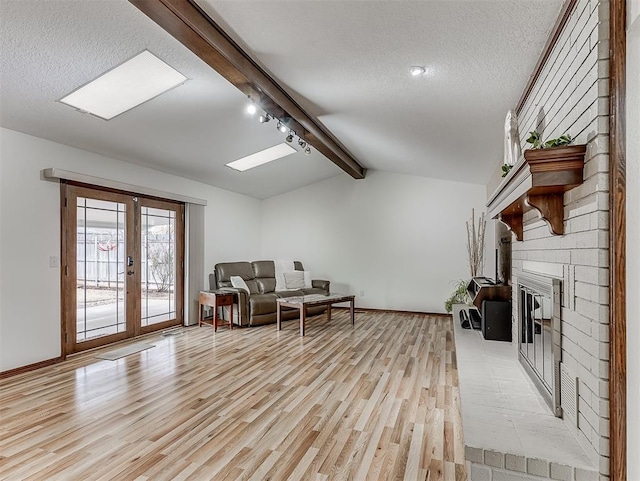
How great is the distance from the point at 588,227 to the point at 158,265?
→ 217 inches

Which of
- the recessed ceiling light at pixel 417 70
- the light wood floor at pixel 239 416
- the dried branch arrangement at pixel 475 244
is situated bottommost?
the light wood floor at pixel 239 416

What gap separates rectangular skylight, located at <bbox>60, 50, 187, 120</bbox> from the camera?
3.05m

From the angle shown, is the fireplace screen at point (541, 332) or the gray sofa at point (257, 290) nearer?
the fireplace screen at point (541, 332)

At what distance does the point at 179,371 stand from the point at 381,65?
3339mm

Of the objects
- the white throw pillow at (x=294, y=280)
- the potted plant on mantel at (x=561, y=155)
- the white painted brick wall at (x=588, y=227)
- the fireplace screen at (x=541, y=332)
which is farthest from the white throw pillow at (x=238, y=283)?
the potted plant on mantel at (x=561, y=155)

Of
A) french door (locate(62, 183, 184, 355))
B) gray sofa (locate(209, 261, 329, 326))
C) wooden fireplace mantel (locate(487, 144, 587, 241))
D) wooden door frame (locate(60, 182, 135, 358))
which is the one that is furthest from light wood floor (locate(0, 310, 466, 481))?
wooden fireplace mantel (locate(487, 144, 587, 241))

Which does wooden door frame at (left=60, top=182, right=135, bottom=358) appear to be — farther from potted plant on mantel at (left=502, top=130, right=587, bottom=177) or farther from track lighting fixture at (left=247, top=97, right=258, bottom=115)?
potted plant on mantel at (left=502, top=130, right=587, bottom=177)

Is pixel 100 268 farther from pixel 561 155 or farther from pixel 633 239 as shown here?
pixel 633 239

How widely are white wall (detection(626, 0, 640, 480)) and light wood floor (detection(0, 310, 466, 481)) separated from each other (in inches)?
41.2

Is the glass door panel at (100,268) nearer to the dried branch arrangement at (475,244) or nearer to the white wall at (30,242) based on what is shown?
the white wall at (30,242)

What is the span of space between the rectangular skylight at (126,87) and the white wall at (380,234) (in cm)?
470

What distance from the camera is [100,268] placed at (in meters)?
4.72

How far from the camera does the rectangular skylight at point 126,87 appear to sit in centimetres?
305

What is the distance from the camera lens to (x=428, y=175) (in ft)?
22.2
